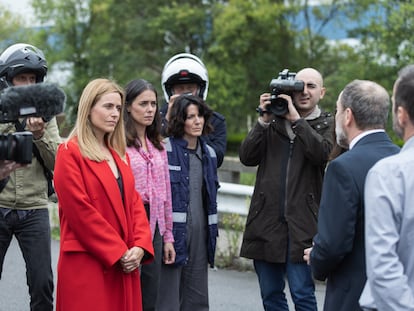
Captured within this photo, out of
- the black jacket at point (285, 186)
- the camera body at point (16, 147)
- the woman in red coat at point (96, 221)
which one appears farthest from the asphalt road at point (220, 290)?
the camera body at point (16, 147)

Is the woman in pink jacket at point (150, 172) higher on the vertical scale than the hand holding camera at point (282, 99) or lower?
lower

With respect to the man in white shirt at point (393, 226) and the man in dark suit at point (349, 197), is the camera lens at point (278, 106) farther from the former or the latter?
the man in white shirt at point (393, 226)

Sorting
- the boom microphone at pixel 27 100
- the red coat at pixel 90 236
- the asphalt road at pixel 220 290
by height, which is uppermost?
the boom microphone at pixel 27 100

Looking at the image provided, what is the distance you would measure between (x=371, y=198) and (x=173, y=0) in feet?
114

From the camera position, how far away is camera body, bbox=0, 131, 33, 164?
12.5 ft

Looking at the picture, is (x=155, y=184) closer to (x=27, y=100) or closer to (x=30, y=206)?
(x=30, y=206)

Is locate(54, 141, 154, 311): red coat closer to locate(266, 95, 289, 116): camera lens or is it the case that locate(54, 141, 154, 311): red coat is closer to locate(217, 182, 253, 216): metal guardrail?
locate(266, 95, 289, 116): camera lens

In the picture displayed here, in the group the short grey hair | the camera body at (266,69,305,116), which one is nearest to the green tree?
the camera body at (266,69,305,116)

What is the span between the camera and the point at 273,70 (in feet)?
114

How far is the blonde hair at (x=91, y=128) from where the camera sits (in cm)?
518

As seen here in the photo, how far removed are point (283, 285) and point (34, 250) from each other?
187 cm

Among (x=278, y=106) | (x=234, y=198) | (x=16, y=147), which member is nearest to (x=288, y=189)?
(x=278, y=106)

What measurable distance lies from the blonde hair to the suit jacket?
1658mm

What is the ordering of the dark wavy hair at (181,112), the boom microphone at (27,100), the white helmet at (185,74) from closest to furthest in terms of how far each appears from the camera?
the boom microphone at (27,100), the dark wavy hair at (181,112), the white helmet at (185,74)
